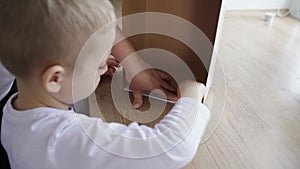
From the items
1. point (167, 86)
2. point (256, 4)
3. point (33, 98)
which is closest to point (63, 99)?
point (33, 98)

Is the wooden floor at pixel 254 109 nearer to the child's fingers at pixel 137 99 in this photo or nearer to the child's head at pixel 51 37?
the child's fingers at pixel 137 99

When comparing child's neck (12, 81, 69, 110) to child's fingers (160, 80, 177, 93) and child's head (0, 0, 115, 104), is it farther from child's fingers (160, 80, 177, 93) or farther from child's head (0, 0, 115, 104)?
child's fingers (160, 80, 177, 93)

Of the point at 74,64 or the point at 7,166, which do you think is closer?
the point at 74,64

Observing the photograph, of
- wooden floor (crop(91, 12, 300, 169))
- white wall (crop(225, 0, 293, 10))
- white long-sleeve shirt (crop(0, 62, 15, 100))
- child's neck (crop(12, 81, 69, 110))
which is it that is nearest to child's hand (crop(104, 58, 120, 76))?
wooden floor (crop(91, 12, 300, 169))

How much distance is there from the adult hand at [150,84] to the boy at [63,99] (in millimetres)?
292

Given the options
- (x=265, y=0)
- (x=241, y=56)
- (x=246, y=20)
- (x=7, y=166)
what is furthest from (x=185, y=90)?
(x=265, y=0)

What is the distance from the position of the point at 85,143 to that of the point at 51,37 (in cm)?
12

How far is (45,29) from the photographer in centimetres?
28

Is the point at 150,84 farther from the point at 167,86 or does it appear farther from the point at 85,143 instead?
the point at 85,143

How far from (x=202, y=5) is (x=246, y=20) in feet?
3.98

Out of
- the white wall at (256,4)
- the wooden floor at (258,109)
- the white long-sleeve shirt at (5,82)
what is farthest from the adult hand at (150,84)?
the white wall at (256,4)

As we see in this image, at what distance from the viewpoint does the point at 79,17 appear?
291 millimetres

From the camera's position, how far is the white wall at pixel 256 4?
1.94 metres

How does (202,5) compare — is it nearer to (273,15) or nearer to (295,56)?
(295,56)
